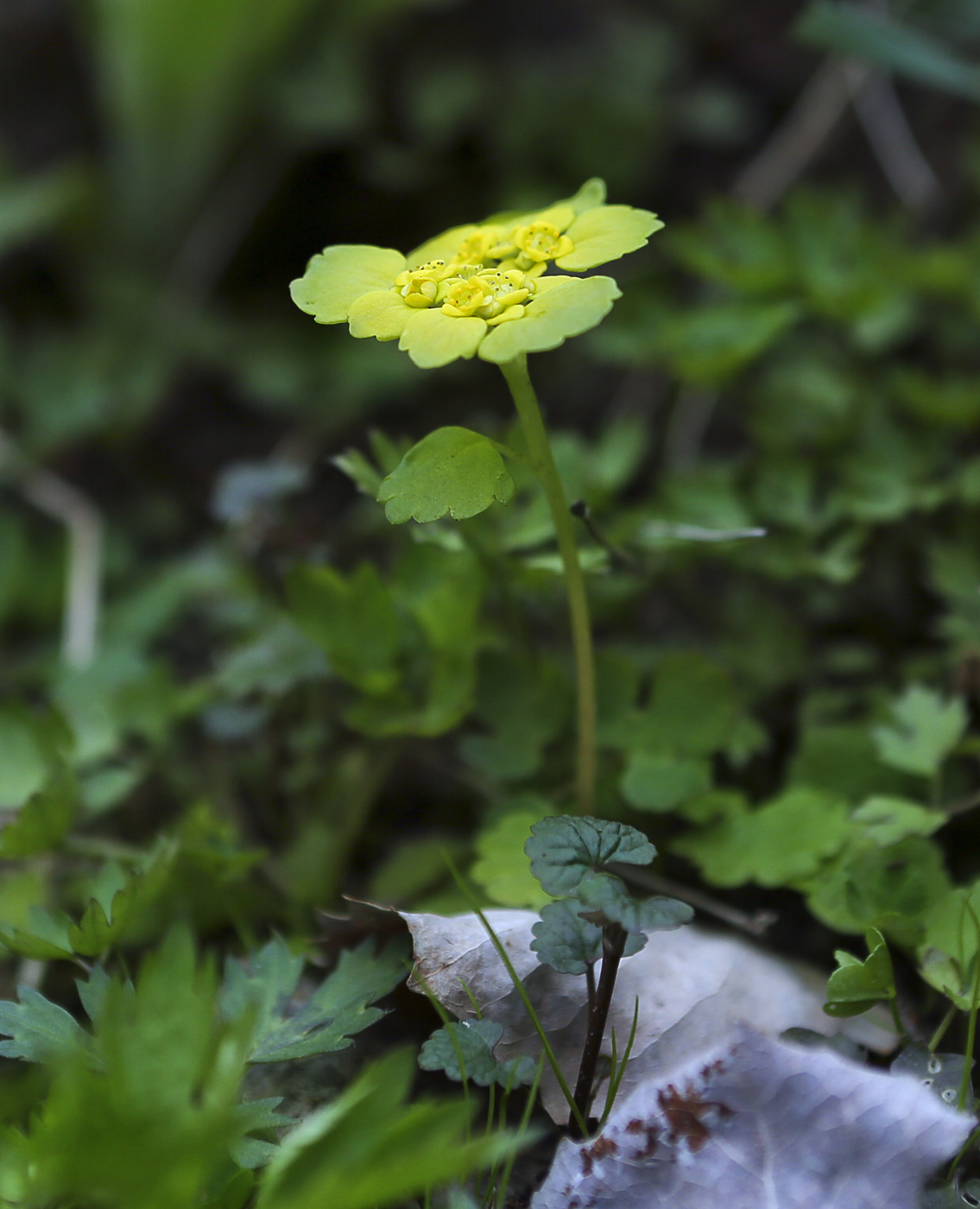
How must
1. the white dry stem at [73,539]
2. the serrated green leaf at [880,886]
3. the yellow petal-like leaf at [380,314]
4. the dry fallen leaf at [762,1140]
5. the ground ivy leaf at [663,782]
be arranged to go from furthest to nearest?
the white dry stem at [73,539] → the ground ivy leaf at [663,782] → the serrated green leaf at [880,886] → the yellow petal-like leaf at [380,314] → the dry fallen leaf at [762,1140]

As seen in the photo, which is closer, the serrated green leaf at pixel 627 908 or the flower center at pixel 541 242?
the serrated green leaf at pixel 627 908

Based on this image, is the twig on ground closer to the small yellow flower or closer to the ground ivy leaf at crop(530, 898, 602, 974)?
the small yellow flower

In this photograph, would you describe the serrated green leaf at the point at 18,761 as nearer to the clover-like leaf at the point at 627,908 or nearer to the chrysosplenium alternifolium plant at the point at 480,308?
the chrysosplenium alternifolium plant at the point at 480,308

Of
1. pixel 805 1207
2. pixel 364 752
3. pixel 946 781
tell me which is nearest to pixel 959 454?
pixel 946 781

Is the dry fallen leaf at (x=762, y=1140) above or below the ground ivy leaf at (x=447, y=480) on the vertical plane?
Result: below

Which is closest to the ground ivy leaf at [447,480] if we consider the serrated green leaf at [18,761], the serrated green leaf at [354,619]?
the serrated green leaf at [354,619]

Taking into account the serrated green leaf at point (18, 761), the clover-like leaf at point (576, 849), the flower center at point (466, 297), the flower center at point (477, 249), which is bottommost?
the serrated green leaf at point (18, 761)

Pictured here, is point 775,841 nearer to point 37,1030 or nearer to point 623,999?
point 623,999

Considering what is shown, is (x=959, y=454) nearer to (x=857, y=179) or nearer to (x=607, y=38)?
(x=857, y=179)
